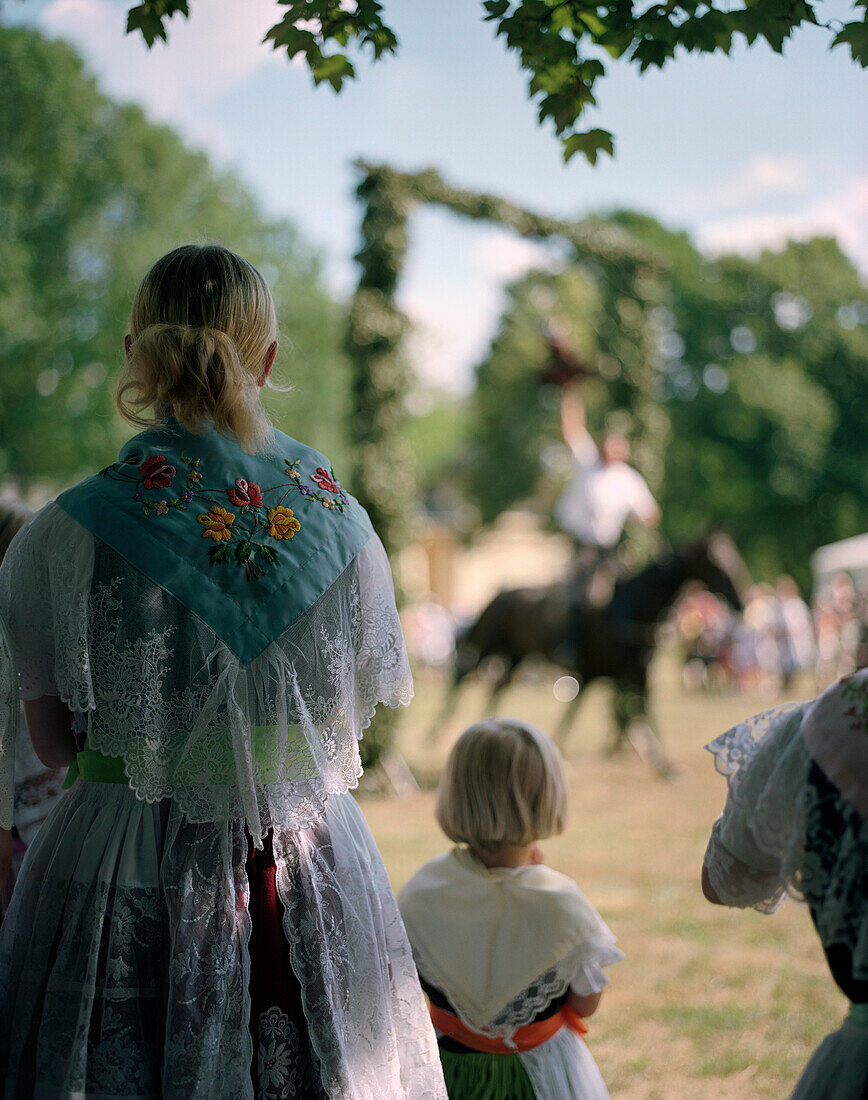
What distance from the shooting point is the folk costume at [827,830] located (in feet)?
4.21

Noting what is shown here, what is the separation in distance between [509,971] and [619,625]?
7.19m

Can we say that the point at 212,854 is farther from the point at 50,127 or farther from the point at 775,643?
the point at 50,127

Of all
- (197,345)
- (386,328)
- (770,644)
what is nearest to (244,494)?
(197,345)

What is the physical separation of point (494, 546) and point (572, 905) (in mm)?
37500

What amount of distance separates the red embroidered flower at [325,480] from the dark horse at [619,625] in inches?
289

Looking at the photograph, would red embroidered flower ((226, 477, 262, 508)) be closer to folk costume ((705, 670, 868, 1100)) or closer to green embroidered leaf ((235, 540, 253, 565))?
green embroidered leaf ((235, 540, 253, 565))

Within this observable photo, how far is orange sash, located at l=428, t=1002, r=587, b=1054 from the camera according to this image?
2.03m

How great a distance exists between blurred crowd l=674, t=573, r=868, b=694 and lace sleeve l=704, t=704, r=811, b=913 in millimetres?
15187

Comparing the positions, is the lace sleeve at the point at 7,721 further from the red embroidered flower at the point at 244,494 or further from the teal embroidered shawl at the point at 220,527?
the red embroidered flower at the point at 244,494

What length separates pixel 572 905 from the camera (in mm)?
2014

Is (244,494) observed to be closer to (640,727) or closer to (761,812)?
(761,812)

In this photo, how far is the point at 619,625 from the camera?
8.99 metres

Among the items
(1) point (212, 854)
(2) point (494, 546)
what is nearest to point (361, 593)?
(1) point (212, 854)

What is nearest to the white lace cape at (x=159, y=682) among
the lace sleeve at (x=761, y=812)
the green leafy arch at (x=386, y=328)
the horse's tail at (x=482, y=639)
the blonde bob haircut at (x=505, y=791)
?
the blonde bob haircut at (x=505, y=791)
